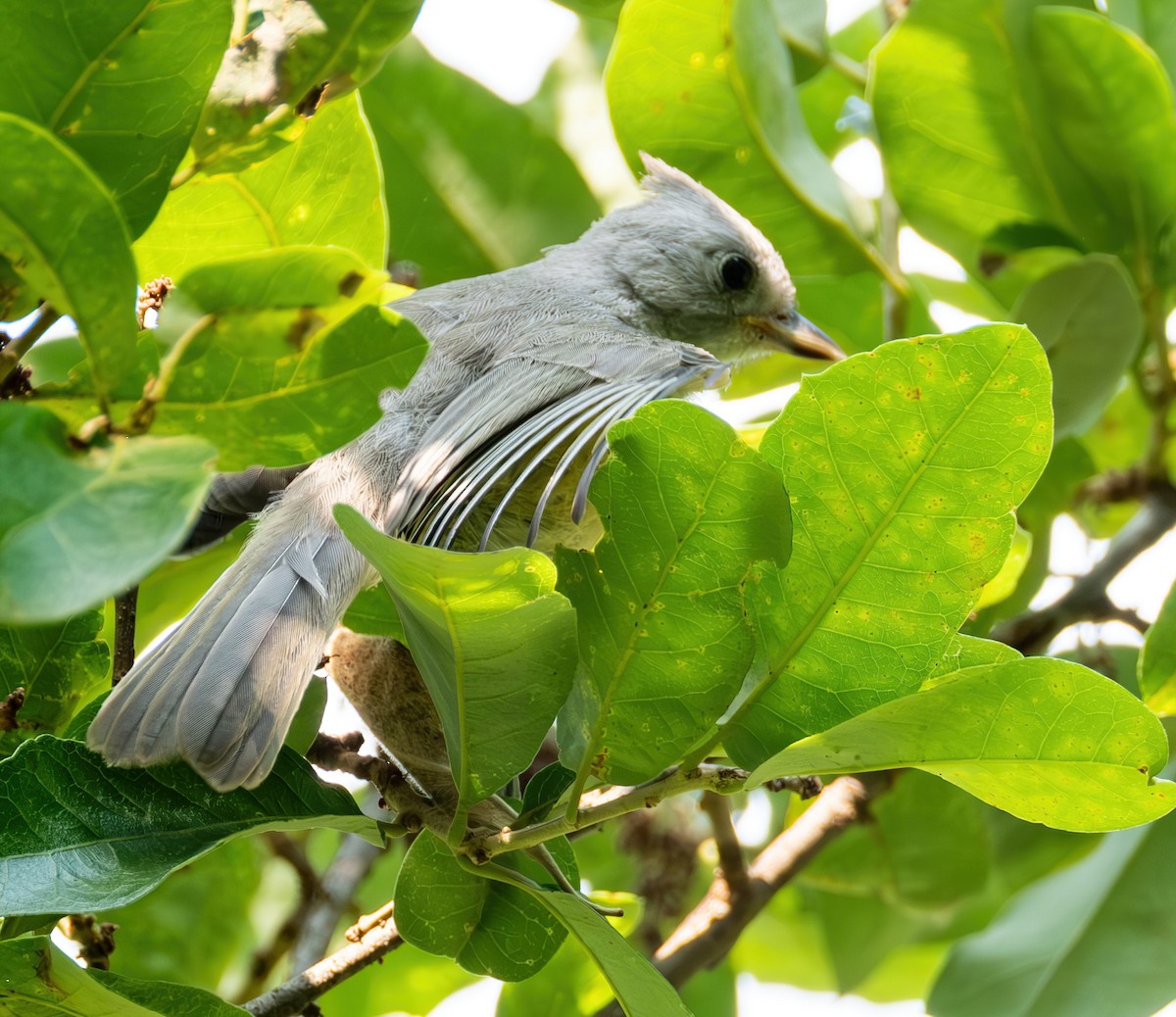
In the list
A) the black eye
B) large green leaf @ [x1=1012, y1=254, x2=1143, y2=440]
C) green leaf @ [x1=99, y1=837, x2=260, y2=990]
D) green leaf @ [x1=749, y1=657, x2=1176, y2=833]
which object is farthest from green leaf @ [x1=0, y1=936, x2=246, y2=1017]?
the black eye

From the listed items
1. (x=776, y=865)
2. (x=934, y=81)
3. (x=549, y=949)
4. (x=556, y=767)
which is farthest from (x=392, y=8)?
(x=776, y=865)

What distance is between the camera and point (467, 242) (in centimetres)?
261

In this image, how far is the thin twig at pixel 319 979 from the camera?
1679 millimetres

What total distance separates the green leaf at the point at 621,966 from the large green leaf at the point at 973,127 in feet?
5.60

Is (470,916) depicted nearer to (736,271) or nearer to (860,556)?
(860,556)

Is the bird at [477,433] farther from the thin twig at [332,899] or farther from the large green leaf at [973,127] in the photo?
the thin twig at [332,899]

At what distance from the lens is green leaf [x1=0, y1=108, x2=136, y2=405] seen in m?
0.93

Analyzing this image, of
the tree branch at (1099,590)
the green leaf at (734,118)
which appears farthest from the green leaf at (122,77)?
the tree branch at (1099,590)

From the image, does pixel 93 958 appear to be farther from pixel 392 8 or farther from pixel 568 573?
pixel 392 8

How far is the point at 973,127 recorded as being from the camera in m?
2.41

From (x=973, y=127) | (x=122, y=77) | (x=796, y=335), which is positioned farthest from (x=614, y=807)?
(x=796, y=335)

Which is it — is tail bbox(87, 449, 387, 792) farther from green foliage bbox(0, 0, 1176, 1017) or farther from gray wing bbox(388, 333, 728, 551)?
gray wing bbox(388, 333, 728, 551)

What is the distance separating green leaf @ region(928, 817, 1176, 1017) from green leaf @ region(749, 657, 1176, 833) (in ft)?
2.76

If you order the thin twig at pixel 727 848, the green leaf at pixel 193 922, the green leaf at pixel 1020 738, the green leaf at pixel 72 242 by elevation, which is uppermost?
the green leaf at pixel 72 242
